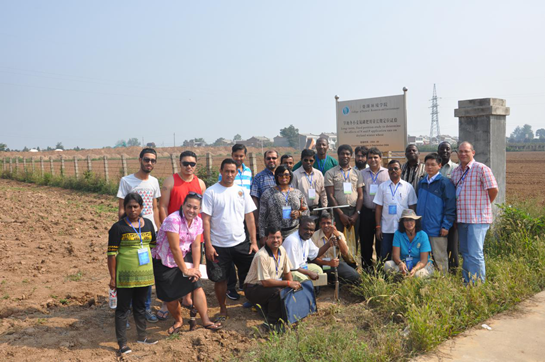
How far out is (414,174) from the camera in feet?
18.9

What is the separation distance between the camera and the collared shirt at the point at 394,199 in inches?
209

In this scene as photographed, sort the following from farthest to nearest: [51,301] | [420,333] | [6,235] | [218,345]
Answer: [6,235], [51,301], [218,345], [420,333]

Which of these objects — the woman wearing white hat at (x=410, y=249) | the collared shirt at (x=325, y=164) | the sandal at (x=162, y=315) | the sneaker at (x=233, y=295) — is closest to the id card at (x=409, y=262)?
the woman wearing white hat at (x=410, y=249)

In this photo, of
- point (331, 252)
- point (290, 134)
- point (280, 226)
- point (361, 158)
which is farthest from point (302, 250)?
point (290, 134)

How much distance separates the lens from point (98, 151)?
74625 mm

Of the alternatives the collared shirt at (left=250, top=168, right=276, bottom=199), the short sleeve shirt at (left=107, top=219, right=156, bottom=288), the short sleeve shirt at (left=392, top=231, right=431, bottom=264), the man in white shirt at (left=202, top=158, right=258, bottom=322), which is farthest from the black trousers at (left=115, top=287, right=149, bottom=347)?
the short sleeve shirt at (left=392, top=231, right=431, bottom=264)

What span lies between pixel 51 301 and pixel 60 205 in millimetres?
8767

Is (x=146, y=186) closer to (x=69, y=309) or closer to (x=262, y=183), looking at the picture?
(x=262, y=183)

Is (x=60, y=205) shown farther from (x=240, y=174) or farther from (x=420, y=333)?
(x=420, y=333)

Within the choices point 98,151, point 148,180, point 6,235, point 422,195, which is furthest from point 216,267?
point 98,151

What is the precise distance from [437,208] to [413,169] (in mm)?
821

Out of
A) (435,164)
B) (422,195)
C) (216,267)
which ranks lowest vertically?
(216,267)

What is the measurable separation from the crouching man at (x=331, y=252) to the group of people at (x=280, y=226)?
0.04 feet

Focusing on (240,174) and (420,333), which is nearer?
(420,333)
